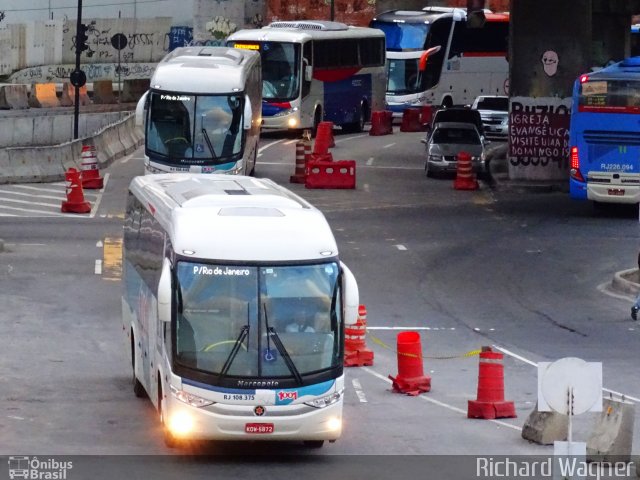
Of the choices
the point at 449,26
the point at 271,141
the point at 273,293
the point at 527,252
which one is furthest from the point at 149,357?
the point at 449,26

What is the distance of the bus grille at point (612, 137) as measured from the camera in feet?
117

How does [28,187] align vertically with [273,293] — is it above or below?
below

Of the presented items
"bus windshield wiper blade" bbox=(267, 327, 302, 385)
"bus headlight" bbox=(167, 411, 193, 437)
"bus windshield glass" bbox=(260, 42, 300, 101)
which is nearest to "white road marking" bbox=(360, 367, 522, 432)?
"bus windshield wiper blade" bbox=(267, 327, 302, 385)

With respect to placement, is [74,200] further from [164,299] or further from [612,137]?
[164,299]

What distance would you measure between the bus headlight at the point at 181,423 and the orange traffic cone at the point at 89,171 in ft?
85.3

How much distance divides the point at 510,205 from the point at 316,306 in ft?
81.0

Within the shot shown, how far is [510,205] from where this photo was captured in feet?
131

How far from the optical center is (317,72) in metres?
55.3

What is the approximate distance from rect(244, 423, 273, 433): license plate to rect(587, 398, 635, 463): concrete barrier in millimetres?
3055

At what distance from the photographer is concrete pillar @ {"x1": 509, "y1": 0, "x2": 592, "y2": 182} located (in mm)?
43875

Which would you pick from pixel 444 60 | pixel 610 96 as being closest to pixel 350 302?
pixel 610 96

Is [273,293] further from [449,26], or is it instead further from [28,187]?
[449,26]

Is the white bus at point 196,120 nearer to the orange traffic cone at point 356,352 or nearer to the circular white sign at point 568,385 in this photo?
the orange traffic cone at point 356,352

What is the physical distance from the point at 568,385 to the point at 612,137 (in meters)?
24.3
